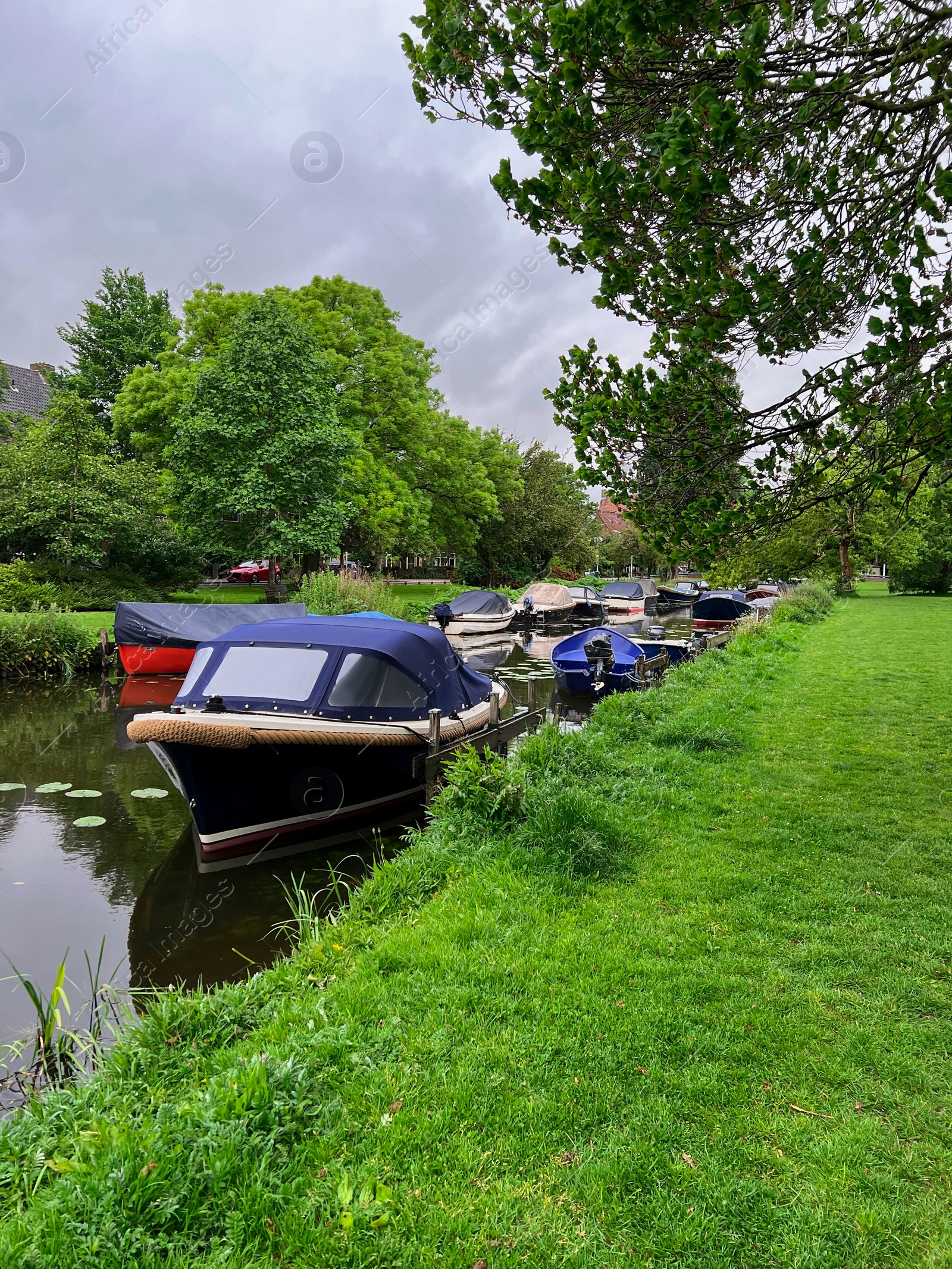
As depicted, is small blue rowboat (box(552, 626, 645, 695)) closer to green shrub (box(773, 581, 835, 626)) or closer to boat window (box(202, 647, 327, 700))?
boat window (box(202, 647, 327, 700))

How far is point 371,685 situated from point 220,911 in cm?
285

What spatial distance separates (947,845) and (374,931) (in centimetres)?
454

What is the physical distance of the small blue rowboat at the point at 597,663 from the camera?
15883mm

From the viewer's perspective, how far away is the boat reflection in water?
5.69 meters

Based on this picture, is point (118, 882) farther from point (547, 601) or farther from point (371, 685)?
point (547, 601)

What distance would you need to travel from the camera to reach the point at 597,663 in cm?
1605

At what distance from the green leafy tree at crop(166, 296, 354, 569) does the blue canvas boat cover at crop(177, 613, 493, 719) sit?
54.2 ft

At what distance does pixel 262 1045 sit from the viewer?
332 centimetres

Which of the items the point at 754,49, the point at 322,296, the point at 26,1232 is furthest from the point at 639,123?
the point at 322,296

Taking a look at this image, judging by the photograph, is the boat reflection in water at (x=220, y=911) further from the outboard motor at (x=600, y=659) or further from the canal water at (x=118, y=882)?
the outboard motor at (x=600, y=659)

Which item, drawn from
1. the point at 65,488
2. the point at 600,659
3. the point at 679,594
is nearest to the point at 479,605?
the point at 600,659

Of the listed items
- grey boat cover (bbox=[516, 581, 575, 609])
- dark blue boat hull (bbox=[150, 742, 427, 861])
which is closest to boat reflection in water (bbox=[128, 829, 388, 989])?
dark blue boat hull (bbox=[150, 742, 427, 861])

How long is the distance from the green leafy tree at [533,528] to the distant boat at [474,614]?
18.0m

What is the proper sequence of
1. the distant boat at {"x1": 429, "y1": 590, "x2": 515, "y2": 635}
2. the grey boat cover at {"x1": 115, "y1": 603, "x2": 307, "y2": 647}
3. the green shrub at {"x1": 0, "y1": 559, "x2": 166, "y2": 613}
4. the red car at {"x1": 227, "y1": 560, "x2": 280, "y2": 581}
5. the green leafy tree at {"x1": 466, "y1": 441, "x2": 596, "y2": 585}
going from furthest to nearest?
the green leafy tree at {"x1": 466, "y1": 441, "x2": 596, "y2": 585}, the red car at {"x1": 227, "y1": 560, "x2": 280, "y2": 581}, the distant boat at {"x1": 429, "y1": 590, "x2": 515, "y2": 635}, the green shrub at {"x1": 0, "y1": 559, "x2": 166, "y2": 613}, the grey boat cover at {"x1": 115, "y1": 603, "x2": 307, "y2": 647}
